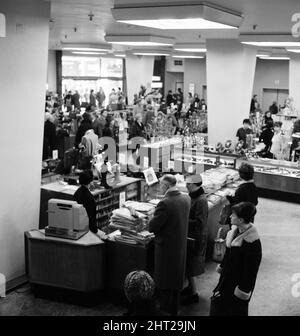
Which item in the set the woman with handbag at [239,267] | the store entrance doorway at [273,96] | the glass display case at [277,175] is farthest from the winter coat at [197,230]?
the store entrance doorway at [273,96]

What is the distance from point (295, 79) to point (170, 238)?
1469 cm

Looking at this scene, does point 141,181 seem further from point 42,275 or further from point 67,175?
point 42,275

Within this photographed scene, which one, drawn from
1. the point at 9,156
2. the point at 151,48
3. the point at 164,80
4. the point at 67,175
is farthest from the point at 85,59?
the point at 9,156

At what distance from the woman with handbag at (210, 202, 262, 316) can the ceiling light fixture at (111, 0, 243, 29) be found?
202cm

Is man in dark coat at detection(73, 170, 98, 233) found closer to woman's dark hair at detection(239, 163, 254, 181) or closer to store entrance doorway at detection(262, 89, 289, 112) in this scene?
woman's dark hair at detection(239, 163, 254, 181)

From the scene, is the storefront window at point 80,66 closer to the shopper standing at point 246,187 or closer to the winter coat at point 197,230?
the shopper standing at point 246,187

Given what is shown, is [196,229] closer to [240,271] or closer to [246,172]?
[246,172]

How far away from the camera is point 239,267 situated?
14.8ft

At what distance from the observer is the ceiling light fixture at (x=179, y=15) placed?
5.07m

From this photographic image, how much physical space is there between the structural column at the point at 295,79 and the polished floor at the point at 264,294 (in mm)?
10434

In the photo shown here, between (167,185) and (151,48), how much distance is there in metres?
11.3

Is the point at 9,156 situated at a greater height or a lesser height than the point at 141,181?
greater

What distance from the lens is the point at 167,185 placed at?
535 centimetres

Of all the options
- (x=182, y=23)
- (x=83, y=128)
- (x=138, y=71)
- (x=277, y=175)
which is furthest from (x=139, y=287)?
(x=138, y=71)
